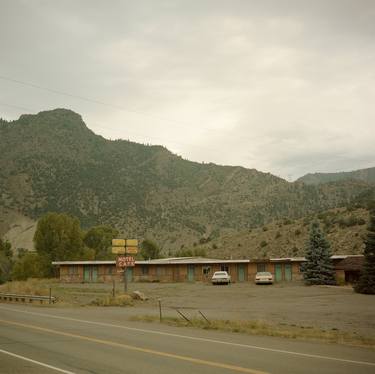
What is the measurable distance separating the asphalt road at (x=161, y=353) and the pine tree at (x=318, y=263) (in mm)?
33510

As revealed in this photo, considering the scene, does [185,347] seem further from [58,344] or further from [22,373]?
[22,373]

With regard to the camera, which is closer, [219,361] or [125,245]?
[219,361]

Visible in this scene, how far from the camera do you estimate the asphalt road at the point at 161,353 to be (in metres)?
10.1

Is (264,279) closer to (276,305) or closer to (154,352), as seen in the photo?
(276,305)

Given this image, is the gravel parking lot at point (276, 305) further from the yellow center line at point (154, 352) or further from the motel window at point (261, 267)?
the motel window at point (261, 267)

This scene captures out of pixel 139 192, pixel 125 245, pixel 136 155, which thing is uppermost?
pixel 136 155

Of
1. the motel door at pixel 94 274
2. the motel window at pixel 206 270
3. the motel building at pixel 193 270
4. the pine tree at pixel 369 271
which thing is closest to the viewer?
the pine tree at pixel 369 271

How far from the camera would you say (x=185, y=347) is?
42.7 ft

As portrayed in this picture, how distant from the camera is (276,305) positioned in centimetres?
3122

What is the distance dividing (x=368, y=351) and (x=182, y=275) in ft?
148

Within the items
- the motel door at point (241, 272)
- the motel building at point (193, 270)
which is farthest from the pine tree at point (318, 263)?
the motel door at point (241, 272)

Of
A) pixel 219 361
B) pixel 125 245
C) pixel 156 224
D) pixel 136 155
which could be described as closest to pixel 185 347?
pixel 219 361

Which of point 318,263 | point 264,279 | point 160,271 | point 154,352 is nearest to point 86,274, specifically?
point 160,271

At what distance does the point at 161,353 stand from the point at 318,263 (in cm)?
3944
